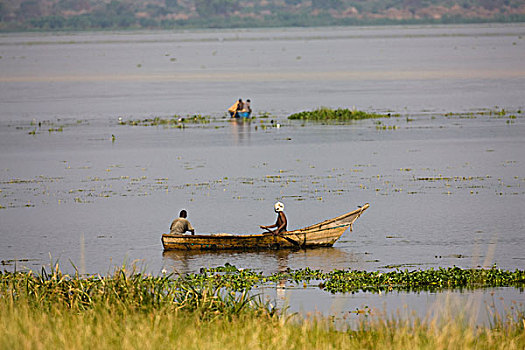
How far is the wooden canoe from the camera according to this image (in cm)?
2738

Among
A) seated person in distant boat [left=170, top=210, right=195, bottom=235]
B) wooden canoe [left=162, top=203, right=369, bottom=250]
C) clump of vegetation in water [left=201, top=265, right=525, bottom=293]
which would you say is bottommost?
clump of vegetation in water [left=201, top=265, right=525, bottom=293]

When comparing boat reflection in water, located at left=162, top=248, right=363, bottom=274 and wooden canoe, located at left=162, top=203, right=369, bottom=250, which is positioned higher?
wooden canoe, located at left=162, top=203, right=369, bottom=250

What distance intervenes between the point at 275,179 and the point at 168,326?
2601cm

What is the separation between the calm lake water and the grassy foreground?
4.12m

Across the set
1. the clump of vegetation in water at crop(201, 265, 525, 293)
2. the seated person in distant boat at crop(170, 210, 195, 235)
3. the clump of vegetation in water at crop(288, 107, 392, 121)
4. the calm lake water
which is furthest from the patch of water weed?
the clump of vegetation in water at crop(201, 265, 525, 293)

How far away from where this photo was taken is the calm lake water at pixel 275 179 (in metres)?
27.4

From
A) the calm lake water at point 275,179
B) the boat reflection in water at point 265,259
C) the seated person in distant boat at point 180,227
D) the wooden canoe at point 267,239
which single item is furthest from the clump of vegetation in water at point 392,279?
the seated person in distant boat at point 180,227

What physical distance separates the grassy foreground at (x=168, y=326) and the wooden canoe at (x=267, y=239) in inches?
325

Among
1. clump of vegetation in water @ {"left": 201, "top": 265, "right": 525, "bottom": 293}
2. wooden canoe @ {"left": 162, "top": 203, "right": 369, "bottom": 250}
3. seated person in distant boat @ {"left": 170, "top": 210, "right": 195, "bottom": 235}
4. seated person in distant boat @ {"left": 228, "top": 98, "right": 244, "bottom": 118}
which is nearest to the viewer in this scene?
clump of vegetation in water @ {"left": 201, "top": 265, "right": 525, "bottom": 293}

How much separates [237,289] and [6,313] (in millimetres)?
7953

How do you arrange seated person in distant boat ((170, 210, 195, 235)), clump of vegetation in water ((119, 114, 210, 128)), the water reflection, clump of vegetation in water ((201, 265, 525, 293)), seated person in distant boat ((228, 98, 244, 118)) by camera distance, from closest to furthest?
clump of vegetation in water ((201, 265, 525, 293)), seated person in distant boat ((170, 210, 195, 235)), the water reflection, seated person in distant boat ((228, 98, 244, 118)), clump of vegetation in water ((119, 114, 210, 128))

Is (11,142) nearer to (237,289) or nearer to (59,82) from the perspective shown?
(237,289)

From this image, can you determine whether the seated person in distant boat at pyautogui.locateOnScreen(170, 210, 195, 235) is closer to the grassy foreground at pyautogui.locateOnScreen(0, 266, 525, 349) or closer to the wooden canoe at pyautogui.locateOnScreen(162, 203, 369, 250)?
the wooden canoe at pyautogui.locateOnScreen(162, 203, 369, 250)

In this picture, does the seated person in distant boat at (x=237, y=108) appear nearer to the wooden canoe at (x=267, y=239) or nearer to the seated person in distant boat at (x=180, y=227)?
the seated person in distant boat at (x=180, y=227)
